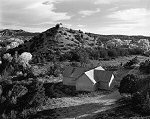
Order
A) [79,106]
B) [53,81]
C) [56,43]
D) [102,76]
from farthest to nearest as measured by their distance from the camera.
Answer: [56,43] → [53,81] → [102,76] → [79,106]

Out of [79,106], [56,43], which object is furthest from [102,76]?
[56,43]

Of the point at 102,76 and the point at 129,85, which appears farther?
the point at 102,76

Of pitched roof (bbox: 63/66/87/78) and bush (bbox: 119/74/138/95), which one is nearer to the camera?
bush (bbox: 119/74/138/95)

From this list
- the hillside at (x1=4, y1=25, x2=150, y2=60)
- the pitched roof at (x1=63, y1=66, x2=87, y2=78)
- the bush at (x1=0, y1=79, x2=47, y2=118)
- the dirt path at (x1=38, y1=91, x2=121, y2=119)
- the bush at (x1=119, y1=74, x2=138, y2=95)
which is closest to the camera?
the dirt path at (x1=38, y1=91, x2=121, y2=119)

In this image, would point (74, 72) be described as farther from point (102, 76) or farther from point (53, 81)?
point (53, 81)

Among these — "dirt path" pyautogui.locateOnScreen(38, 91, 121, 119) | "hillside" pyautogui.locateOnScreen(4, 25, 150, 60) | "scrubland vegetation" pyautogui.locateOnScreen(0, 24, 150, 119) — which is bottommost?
"dirt path" pyautogui.locateOnScreen(38, 91, 121, 119)

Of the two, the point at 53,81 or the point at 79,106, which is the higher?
the point at 53,81

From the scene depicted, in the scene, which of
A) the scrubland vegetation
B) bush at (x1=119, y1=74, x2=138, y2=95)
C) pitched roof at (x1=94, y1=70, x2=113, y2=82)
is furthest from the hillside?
bush at (x1=119, y1=74, x2=138, y2=95)

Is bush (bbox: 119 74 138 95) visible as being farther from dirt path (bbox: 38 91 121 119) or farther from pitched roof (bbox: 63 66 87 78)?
pitched roof (bbox: 63 66 87 78)

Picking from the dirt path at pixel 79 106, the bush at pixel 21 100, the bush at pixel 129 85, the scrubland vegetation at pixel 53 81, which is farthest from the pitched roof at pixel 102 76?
the bush at pixel 21 100

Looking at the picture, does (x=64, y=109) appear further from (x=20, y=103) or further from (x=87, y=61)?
(x=87, y=61)

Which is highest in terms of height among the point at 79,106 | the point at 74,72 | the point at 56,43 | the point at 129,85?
the point at 56,43

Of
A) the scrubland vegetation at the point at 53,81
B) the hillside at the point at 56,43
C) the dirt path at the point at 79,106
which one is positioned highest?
the hillside at the point at 56,43

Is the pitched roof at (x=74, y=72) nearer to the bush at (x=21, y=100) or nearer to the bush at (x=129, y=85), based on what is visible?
the bush at (x=21, y=100)
